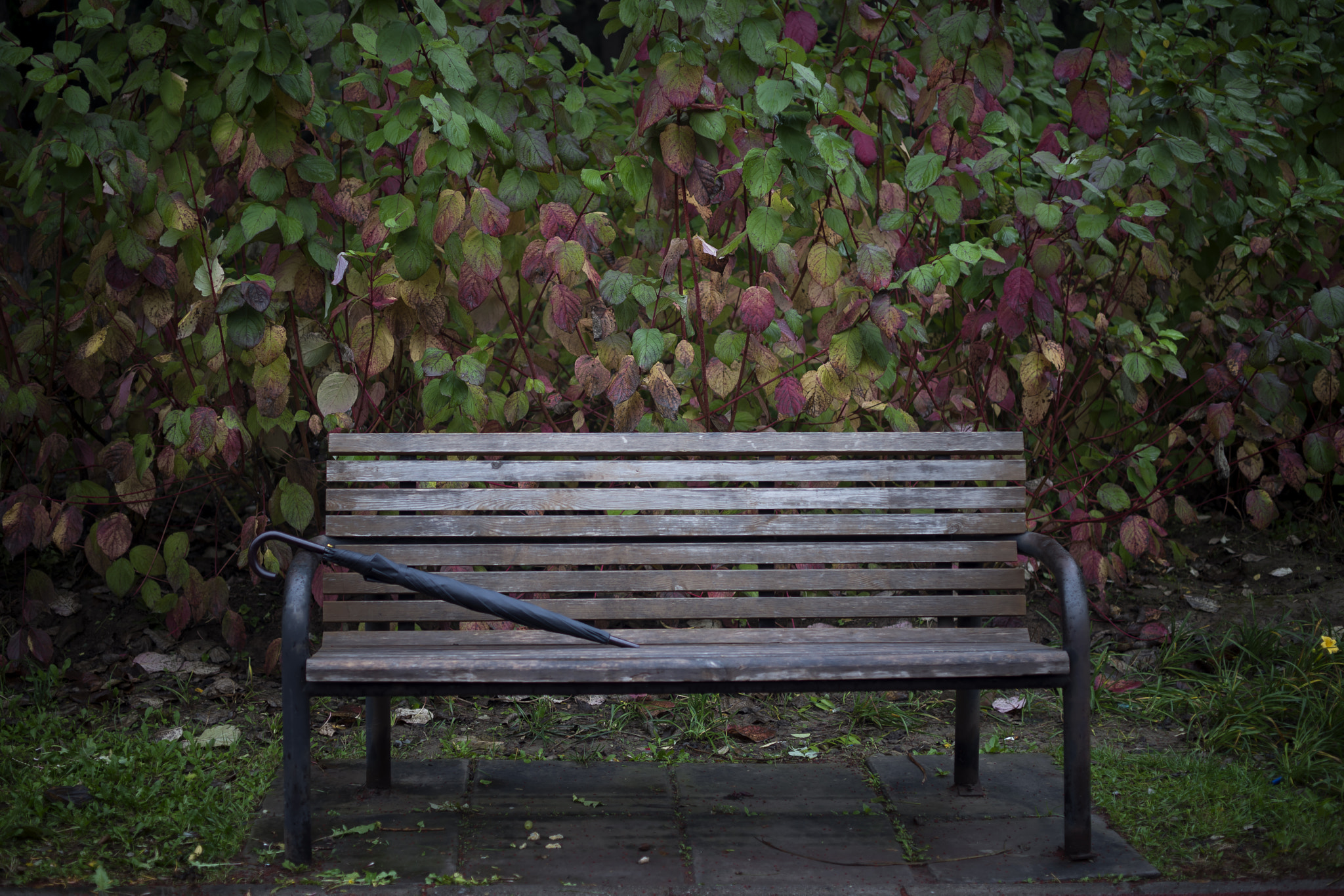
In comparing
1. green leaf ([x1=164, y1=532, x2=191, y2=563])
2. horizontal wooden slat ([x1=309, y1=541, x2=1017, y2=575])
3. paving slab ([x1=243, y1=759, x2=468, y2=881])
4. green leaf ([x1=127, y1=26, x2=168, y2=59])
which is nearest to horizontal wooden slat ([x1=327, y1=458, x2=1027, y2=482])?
horizontal wooden slat ([x1=309, y1=541, x2=1017, y2=575])

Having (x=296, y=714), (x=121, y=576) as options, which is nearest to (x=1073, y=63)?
(x=296, y=714)

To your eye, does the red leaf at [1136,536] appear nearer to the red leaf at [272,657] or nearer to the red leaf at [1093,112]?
the red leaf at [1093,112]

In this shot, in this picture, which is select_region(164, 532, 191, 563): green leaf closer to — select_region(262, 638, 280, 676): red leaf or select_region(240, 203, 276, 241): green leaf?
select_region(262, 638, 280, 676): red leaf

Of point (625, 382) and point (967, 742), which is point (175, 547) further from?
point (967, 742)

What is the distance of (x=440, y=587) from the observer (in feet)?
8.77

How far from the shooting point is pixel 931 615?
9.99ft

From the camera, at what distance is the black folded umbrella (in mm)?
2676

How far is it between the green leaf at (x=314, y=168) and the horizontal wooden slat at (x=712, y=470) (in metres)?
0.88

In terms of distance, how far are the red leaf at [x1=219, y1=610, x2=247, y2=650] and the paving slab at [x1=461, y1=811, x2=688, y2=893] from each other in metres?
1.22

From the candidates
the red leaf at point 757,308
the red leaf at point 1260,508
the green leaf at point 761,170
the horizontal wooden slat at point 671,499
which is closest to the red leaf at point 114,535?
the horizontal wooden slat at point 671,499

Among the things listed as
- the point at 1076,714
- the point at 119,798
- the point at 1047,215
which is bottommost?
the point at 119,798

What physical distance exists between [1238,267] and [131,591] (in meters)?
4.20

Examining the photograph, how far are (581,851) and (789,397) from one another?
4.65 ft

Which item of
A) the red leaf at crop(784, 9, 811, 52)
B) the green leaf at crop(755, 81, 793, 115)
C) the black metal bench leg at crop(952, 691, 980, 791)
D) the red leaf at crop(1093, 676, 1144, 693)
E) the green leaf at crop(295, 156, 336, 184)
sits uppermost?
the red leaf at crop(784, 9, 811, 52)
